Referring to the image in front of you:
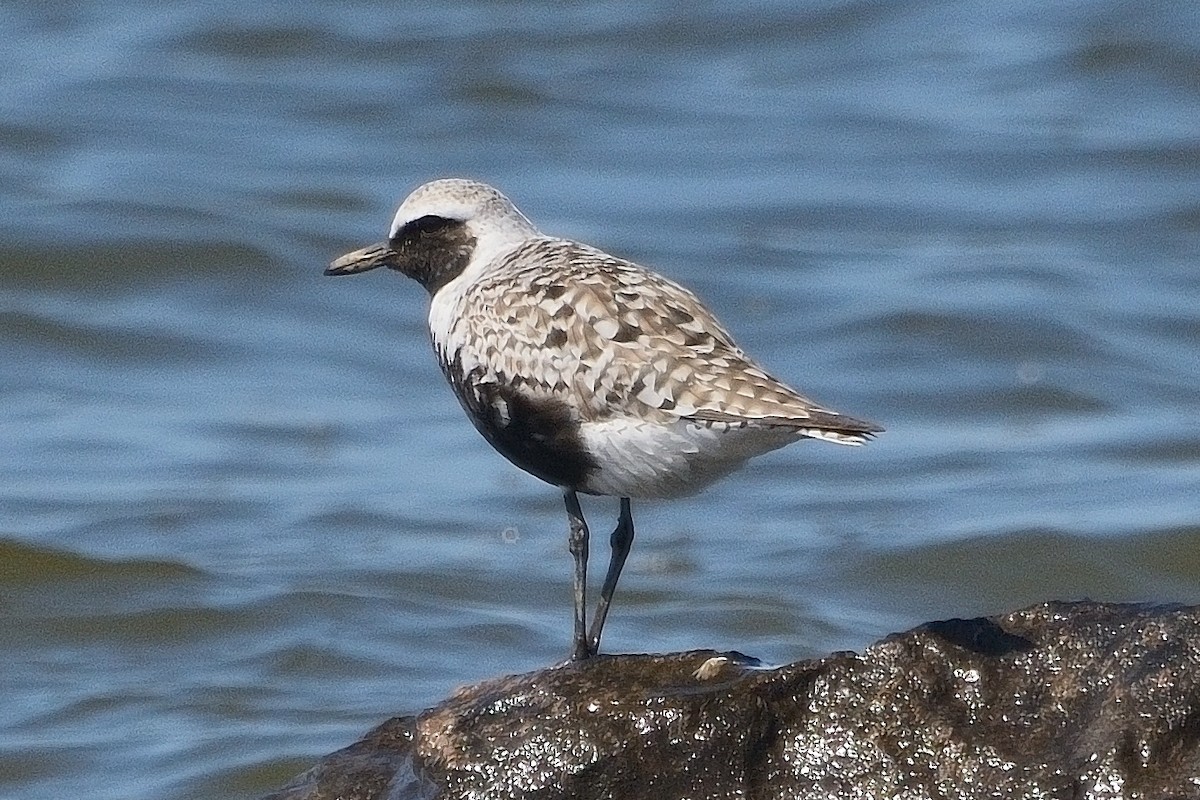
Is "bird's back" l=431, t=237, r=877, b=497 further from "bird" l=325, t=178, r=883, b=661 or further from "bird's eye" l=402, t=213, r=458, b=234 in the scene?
"bird's eye" l=402, t=213, r=458, b=234

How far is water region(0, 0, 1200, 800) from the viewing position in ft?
38.5

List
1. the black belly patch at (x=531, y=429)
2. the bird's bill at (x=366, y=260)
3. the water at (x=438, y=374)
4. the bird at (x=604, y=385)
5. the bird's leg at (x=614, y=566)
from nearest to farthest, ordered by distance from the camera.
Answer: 1. the bird at (x=604, y=385)
2. the black belly patch at (x=531, y=429)
3. the bird's leg at (x=614, y=566)
4. the bird's bill at (x=366, y=260)
5. the water at (x=438, y=374)

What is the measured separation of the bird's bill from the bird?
1.49 ft

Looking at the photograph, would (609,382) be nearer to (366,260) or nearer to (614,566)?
(614,566)

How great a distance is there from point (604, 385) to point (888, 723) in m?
1.44

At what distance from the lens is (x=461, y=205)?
A: 787 cm

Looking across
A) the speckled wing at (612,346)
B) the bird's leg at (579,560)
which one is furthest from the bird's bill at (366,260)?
the bird's leg at (579,560)

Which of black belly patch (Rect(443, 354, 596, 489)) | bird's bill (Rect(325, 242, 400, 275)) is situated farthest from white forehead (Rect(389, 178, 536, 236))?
black belly patch (Rect(443, 354, 596, 489))

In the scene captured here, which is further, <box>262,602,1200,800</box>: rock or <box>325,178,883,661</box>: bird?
<box>325,178,883,661</box>: bird

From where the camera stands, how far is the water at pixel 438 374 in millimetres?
11727

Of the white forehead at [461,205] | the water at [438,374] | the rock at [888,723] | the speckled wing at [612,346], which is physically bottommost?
the water at [438,374]

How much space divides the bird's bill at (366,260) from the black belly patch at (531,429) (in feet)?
3.06

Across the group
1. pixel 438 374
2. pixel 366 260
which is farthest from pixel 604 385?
pixel 438 374

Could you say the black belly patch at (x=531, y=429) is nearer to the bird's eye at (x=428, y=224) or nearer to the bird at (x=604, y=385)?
the bird at (x=604, y=385)
